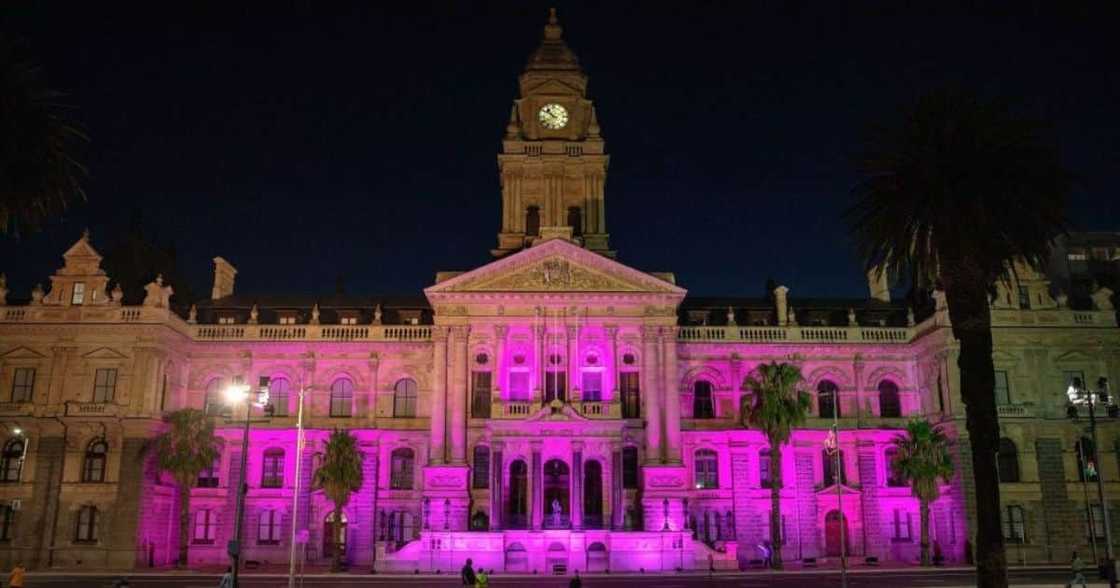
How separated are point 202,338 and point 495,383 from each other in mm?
22268

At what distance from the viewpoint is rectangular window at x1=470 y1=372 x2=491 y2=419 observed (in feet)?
211

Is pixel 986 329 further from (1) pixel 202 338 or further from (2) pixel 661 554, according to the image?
(1) pixel 202 338

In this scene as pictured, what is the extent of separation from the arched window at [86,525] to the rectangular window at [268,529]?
398 inches

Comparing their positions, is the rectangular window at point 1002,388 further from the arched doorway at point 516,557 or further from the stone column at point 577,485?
the arched doorway at point 516,557

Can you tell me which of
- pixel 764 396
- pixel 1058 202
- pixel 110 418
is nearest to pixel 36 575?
pixel 110 418

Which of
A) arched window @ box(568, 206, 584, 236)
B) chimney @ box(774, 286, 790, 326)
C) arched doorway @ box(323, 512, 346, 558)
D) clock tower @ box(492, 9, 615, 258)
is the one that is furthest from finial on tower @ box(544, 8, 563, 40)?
arched doorway @ box(323, 512, 346, 558)

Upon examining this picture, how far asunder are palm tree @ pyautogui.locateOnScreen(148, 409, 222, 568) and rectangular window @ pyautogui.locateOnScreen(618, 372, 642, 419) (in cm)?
2747

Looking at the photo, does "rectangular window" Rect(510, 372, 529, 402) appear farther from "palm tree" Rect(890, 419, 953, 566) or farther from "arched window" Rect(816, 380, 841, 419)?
"palm tree" Rect(890, 419, 953, 566)

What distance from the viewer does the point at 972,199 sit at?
3319 cm

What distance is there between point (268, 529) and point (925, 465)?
4365 centimetres

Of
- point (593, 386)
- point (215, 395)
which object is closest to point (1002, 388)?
point (593, 386)

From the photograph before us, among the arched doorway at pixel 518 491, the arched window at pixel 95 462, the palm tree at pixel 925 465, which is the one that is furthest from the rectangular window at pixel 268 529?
the palm tree at pixel 925 465

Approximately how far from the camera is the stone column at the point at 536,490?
58875mm

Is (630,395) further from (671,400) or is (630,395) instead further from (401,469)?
(401,469)
